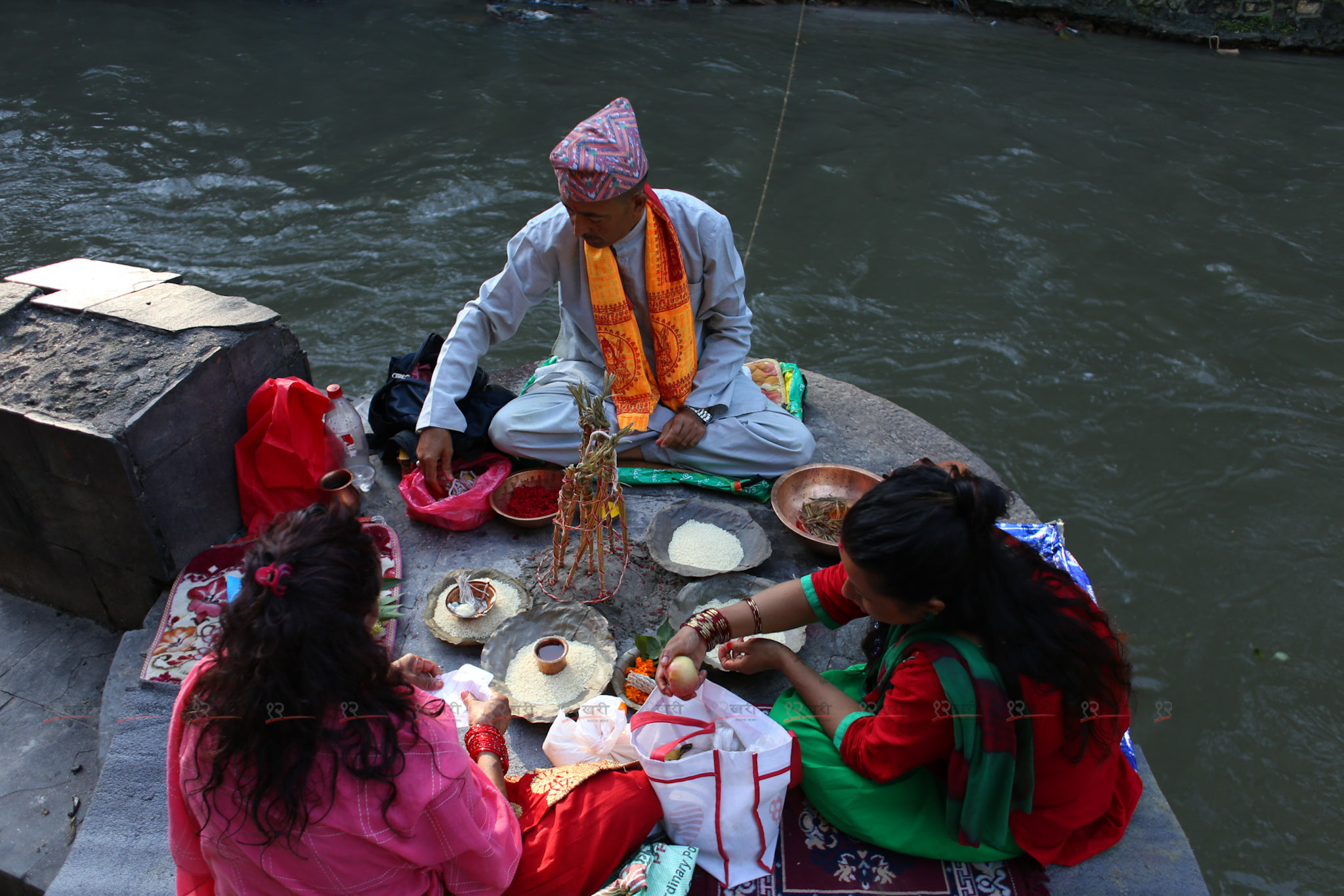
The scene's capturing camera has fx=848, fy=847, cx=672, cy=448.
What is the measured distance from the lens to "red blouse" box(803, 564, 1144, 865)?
75.1 inches

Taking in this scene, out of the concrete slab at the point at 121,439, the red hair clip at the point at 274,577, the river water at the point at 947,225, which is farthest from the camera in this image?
the river water at the point at 947,225

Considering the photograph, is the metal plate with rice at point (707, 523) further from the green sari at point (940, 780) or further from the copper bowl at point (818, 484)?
the green sari at point (940, 780)

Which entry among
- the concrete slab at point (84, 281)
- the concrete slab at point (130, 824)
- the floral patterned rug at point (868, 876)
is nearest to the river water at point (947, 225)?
the floral patterned rug at point (868, 876)

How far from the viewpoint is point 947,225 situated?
23.8 ft

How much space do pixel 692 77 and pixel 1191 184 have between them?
5.36 meters

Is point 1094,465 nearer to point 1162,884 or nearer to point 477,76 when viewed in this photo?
point 1162,884

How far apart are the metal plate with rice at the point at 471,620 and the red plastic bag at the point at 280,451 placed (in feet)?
2.21

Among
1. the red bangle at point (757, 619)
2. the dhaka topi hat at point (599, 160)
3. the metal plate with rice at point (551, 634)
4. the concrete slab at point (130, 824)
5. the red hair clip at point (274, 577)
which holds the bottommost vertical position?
the concrete slab at point (130, 824)

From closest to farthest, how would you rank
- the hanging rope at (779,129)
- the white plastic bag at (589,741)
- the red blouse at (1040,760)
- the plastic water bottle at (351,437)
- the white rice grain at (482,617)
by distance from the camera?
1. the red blouse at (1040,760)
2. the white plastic bag at (589,741)
3. the white rice grain at (482,617)
4. the plastic water bottle at (351,437)
5. the hanging rope at (779,129)

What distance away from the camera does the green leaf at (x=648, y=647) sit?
8.69 ft

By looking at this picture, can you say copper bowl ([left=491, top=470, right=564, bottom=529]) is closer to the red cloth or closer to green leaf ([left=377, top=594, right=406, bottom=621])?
green leaf ([left=377, top=594, right=406, bottom=621])

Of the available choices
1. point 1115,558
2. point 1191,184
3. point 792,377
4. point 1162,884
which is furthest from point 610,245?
point 1191,184

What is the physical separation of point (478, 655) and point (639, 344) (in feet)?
4.63

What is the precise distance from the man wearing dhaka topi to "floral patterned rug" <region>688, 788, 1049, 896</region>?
1746 mm
